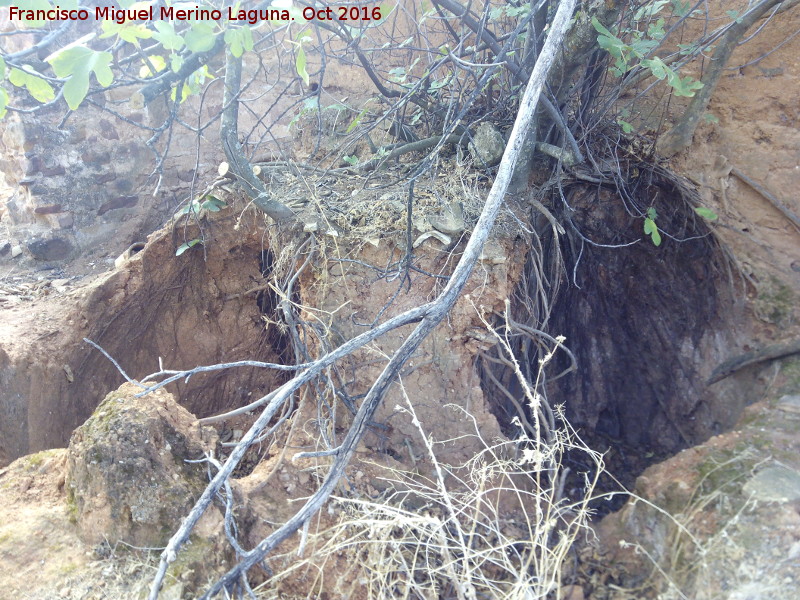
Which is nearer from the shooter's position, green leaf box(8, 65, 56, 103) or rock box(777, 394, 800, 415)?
green leaf box(8, 65, 56, 103)

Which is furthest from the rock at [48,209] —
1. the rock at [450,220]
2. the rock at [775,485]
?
the rock at [775,485]

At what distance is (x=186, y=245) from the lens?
3.71 m

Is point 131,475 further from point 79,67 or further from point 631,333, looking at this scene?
point 631,333

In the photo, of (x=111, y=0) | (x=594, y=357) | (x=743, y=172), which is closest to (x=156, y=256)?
(x=111, y=0)

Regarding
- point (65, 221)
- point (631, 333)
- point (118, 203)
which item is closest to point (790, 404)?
point (631, 333)

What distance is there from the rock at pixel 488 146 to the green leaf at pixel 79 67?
81.6 inches

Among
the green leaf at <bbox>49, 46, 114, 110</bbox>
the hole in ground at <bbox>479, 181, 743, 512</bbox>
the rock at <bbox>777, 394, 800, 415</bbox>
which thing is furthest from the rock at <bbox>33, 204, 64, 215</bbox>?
the rock at <bbox>777, 394, 800, 415</bbox>

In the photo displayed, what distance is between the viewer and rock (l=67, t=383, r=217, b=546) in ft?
7.04

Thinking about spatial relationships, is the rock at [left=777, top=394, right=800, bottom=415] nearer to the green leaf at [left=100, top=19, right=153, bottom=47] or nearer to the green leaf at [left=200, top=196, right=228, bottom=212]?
the green leaf at [left=100, top=19, right=153, bottom=47]

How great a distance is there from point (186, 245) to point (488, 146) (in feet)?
6.70

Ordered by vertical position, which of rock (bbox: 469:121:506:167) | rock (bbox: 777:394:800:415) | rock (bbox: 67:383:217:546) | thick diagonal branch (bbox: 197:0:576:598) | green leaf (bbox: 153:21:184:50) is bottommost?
rock (bbox: 67:383:217:546)

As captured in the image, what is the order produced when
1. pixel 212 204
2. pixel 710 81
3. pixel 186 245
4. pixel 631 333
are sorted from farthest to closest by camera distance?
pixel 631 333 < pixel 186 245 < pixel 212 204 < pixel 710 81

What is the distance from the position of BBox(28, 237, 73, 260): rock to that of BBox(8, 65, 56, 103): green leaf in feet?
10.5

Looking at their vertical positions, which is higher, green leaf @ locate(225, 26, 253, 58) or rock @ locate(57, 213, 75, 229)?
green leaf @ locate(225, 26, 253, 58)
